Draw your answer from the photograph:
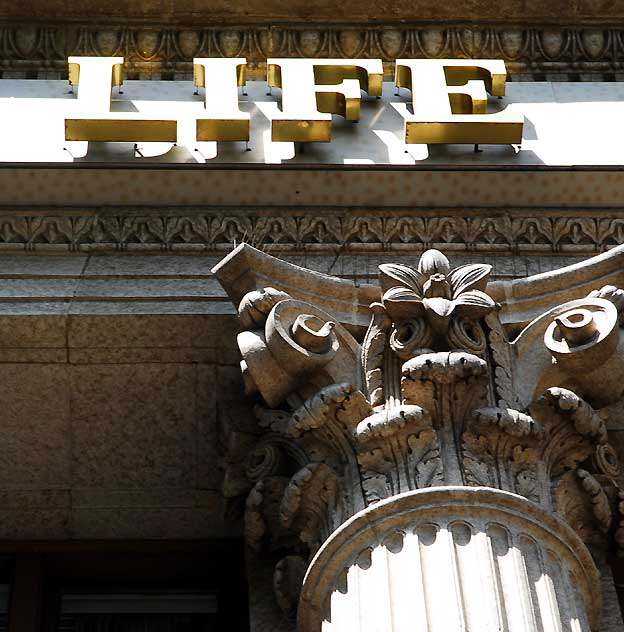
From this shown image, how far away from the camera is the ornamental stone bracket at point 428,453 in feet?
31.2

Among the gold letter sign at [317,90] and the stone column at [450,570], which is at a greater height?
the gold letter sign at [317,90]

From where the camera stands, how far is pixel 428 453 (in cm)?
1008

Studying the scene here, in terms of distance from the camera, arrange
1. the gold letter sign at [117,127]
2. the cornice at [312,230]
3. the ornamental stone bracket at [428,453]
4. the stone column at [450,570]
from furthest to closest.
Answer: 1. the gold letter sign at [117,127]
2. the cornice at [312,230]
3. the ornamental stone bracket at [428,453]
4. the stone column at [450,570]

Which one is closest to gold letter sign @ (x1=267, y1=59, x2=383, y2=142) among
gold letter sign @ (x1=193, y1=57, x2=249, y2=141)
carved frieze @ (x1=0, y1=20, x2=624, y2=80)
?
gold letter sign @ (x1=193, y1=57, x2=249, y2=141)

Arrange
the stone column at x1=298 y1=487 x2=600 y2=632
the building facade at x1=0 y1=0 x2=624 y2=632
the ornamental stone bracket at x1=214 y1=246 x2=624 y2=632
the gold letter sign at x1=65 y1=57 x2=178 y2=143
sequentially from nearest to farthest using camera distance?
the stone column at x1=298 y1=487 x2=600 y2=632
the ornamental stone bracket at x1=214 y1=246 x2=624 y2=632
the building facade at x1=0 y1=0 x2=624 y2=632
the gold letter sign at x1=65 y1=57 x2=178 y2=143

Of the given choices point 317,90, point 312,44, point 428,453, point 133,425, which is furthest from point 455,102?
point 428,453

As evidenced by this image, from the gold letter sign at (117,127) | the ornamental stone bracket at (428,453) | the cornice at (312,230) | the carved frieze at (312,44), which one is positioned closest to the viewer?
the ornamental stone bracket at (428,453)

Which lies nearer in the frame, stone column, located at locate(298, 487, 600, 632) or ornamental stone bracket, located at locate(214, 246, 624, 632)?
stone column, located at locate(298, 487, 600, 632)

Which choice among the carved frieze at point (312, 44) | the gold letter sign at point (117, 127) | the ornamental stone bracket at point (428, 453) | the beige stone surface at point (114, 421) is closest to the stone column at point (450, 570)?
the ornamental stone bracket at point (428, 453)

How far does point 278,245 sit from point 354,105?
5.26 ft

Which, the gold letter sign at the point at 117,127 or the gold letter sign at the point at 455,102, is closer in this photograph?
the gold letter sign at the point at 117,127

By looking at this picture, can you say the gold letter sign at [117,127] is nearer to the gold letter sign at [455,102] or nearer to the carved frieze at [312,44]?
the carved frieze at [312,44]

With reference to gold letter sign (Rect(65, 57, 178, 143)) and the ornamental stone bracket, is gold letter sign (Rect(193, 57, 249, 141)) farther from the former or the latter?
the ornamental stone bracket

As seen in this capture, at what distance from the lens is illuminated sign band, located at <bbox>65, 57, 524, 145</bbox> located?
1281 cm
